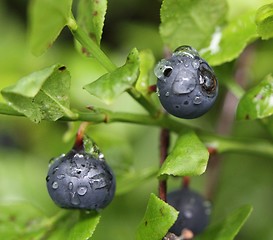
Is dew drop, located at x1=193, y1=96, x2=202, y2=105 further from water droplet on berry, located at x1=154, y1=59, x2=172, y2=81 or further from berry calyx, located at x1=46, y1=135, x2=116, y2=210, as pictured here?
berry calyx, located at x1=46, y1=135, x2=116, y2=210

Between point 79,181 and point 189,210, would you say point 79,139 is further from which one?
point 189,210

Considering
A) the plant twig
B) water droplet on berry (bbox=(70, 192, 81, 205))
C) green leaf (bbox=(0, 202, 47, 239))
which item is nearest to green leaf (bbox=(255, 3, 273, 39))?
the plant twig

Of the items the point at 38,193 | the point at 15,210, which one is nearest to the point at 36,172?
the point at 38,193

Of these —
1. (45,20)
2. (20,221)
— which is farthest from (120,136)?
(45,20)

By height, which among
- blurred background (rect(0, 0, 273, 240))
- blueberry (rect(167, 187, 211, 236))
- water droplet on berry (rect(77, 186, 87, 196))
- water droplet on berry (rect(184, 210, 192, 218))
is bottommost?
blurred background (rect(0, 0, 273, 240))

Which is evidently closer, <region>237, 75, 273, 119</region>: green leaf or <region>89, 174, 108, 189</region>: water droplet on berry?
<region>89, 174, 108, 189</region>: water droplet on berry

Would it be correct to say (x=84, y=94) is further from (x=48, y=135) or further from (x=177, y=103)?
(x=177, y=103)

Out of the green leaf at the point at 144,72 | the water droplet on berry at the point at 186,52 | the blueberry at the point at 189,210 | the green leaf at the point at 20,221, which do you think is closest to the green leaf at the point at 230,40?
the green leaf at the point at 144,72
